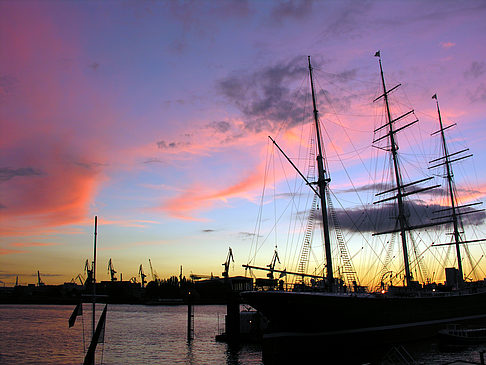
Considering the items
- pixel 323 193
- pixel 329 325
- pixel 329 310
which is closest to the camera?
pixel 329 310

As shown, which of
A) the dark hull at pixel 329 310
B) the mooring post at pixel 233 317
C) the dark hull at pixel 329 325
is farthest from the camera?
the mooring post at pixel 233 317

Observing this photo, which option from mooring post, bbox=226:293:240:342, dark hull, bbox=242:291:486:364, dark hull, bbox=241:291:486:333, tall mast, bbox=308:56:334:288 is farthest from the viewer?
mooring post, bbox=226:293:240:342

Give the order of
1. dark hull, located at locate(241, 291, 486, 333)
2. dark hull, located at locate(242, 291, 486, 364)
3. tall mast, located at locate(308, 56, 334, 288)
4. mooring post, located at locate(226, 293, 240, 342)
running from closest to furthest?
dark hull, located at locate(241, 291, 486, 333)
dark hull, located at locate(242, 291, 486, 364)
tall mast, located at locate(308, 56, 334, 288)
mooring post, located at locate(226, 293, 240, 342)

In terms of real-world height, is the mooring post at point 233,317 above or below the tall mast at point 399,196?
below

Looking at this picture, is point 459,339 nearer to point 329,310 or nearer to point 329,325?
point 329,325

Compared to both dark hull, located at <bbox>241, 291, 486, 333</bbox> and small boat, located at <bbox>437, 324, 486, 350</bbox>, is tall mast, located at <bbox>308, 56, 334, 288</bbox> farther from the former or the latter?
small boat, located at <bbox>437, 324, 486, 350</bbox>

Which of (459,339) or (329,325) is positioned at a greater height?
(329,325)

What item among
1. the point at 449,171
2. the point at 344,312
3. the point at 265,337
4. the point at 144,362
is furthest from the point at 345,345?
the point at 449,171

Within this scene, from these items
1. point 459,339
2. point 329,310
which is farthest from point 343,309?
point 459,339

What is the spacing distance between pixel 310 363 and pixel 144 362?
71.6 ft

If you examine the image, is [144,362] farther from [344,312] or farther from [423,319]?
[423,319]

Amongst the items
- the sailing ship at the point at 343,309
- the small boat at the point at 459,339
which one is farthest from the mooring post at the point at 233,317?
the small boat at the point at 459,339

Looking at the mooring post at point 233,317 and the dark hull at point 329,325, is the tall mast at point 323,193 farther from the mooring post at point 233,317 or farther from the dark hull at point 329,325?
the mooring post at point 233,317

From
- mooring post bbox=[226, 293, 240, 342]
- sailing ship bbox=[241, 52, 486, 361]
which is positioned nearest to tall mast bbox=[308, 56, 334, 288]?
sailing ship bbox=[241, 52, 486, 361]
